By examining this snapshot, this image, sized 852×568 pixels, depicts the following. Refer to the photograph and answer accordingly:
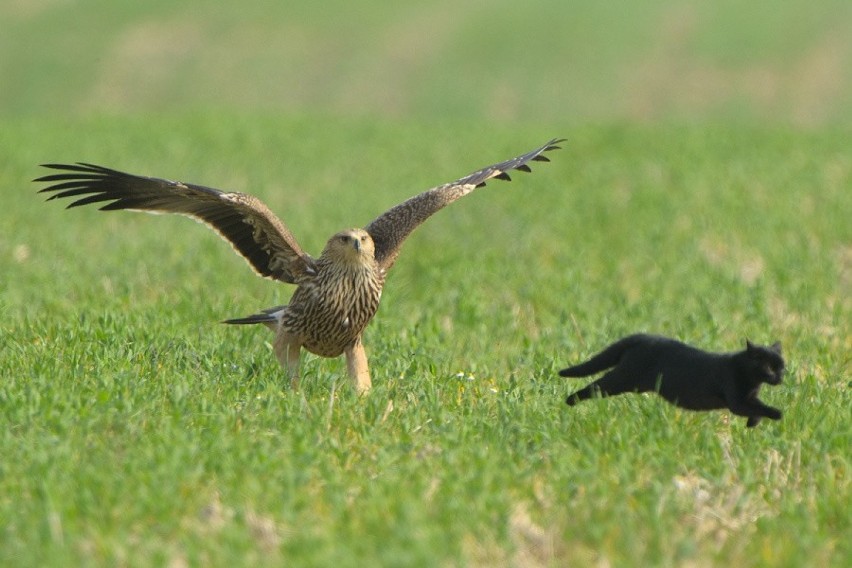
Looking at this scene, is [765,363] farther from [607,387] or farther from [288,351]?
[288,351]

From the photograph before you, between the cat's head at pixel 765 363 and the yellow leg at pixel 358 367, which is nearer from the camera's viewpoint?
the cat's head at pixel 765 363

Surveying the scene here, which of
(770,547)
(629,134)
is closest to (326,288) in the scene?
(770,547)

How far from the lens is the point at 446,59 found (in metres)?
52.1

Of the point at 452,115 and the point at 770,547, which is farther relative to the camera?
the point at 452,115

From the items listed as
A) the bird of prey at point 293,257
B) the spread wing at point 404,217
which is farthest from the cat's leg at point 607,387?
the spread wing at point 404,217

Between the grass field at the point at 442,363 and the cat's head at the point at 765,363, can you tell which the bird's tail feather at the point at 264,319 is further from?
the cat's head at the point at 765,363

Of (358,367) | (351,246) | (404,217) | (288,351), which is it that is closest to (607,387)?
(358,367)

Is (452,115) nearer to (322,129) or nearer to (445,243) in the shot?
(322,129)

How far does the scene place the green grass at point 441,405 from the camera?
4.36 meters

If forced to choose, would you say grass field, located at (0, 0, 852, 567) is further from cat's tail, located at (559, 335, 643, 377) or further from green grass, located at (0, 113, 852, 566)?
cat's tail, located at (559, 335, 643, 377)

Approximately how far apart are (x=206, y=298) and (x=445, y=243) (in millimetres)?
4336

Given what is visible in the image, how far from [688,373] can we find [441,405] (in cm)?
126

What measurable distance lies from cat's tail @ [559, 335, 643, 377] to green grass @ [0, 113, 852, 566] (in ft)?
0.70

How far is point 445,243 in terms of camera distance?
44.2 feet
